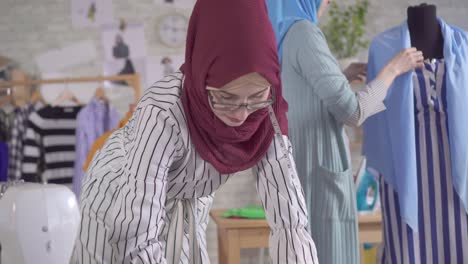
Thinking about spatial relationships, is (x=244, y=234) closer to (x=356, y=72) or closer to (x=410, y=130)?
(x=356, y=72)

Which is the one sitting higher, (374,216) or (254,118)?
(254,118)

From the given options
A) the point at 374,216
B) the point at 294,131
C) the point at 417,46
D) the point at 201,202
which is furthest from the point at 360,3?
the point at 201,202

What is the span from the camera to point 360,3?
3443 millimetres

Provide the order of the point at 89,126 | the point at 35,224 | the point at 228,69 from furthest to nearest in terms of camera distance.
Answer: the point at 89,126
the point at 228,69
the point at 35,224

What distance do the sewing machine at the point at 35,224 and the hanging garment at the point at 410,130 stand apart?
1.12 m

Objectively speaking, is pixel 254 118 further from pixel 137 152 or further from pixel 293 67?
pixel 293 67

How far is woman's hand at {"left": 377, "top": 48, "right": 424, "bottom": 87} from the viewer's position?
1.71m

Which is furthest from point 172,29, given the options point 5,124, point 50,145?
point 5,124

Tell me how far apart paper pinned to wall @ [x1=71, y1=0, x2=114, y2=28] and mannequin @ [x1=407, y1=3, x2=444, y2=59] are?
2026mm

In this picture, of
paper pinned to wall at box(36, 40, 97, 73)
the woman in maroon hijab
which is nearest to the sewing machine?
the woman in maroon hijab

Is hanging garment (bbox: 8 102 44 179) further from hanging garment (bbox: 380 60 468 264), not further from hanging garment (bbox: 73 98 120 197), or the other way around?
hanging garment (bbox: 380 60 468 264)

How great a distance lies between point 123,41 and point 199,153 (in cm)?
240

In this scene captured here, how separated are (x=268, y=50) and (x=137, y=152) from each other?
0.97 feet

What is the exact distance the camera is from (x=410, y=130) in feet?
5.64
